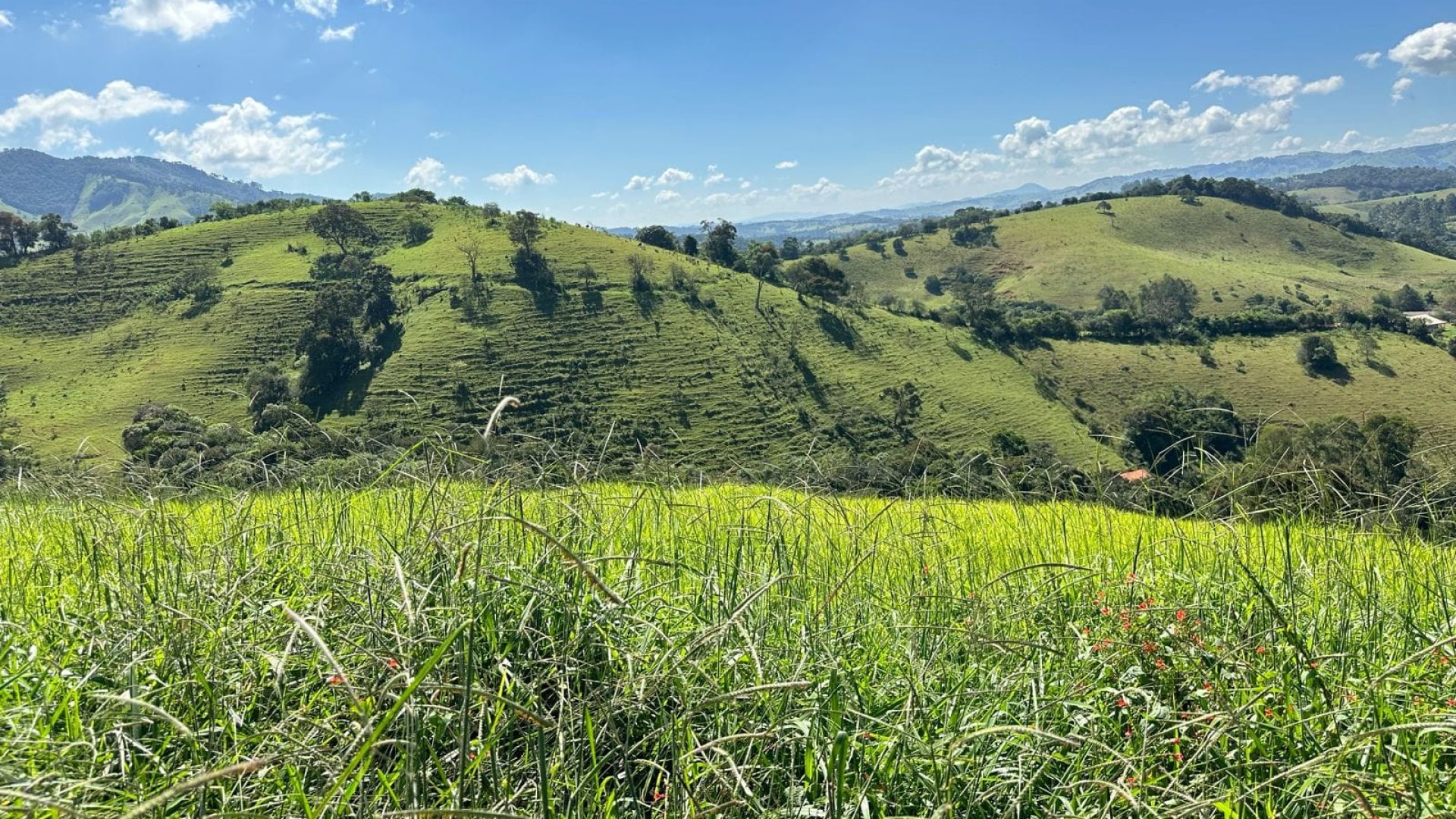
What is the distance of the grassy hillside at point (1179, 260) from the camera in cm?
15538

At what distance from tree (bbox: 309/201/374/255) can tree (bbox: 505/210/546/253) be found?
26.3 meters

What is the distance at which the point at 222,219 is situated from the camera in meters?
135

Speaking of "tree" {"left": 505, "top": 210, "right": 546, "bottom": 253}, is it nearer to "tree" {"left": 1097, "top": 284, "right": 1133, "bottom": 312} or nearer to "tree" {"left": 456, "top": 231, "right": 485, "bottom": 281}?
"tree" {"left": 456, "top": 231, "right": 485, "bottom": 281}

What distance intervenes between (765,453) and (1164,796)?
2717 inches

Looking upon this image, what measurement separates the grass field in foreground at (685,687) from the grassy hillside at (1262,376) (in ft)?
301

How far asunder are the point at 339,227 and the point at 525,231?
1262 inches

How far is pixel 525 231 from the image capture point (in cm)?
11919

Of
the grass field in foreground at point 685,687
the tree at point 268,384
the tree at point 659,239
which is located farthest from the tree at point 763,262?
the grass field in foreground at point 685,687

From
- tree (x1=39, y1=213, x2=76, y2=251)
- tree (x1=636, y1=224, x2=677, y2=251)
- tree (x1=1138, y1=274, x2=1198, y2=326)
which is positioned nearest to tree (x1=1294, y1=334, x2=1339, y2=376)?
tree (x1=1138, y1=274, x2=1198, y2=326)

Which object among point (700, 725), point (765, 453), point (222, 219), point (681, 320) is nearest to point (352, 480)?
point (700, 725)

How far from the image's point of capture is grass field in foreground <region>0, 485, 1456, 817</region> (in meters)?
2.33

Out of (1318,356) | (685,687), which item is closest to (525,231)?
(1318,356)

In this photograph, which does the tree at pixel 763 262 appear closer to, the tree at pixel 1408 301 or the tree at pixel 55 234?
the tree at pixel 55 234

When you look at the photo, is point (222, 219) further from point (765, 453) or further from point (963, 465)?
point (963, 465)
